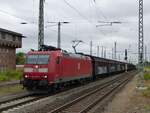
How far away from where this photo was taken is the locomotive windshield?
2325cm

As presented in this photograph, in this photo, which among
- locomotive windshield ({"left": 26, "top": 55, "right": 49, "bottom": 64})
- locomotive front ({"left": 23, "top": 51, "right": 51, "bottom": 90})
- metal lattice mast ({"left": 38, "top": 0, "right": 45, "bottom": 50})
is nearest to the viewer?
locomotive front ({"left": 23, "top": 51, "right": 51, "bottom": 90})

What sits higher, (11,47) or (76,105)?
(11,47)

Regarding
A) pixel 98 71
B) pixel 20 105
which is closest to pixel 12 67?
pixel 98 71

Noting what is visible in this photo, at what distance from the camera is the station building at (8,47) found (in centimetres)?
6362

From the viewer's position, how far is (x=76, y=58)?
29328 millimetres

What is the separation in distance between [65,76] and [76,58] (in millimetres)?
4090

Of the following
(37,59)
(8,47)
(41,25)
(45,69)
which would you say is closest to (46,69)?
(45,69)

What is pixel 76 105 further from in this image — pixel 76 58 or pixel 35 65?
pixel 76 58

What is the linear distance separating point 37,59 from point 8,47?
44571 millimetres

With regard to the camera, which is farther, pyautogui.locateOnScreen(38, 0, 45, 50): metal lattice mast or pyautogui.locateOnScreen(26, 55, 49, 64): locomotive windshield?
pyautogui.locateOnScreen(38, 0, 45, 50): metal lattice mast

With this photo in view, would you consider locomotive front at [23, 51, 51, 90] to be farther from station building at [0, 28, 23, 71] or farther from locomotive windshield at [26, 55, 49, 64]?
station building at [0, 28, 23, 71]

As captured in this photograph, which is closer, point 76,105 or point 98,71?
point 76,105

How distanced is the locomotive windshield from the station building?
39586 mm

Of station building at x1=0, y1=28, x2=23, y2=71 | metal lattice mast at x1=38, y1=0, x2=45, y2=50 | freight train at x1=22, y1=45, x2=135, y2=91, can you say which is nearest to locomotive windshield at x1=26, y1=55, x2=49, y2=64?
freight train at x1=22, y1=45, x2=135, y2=91
